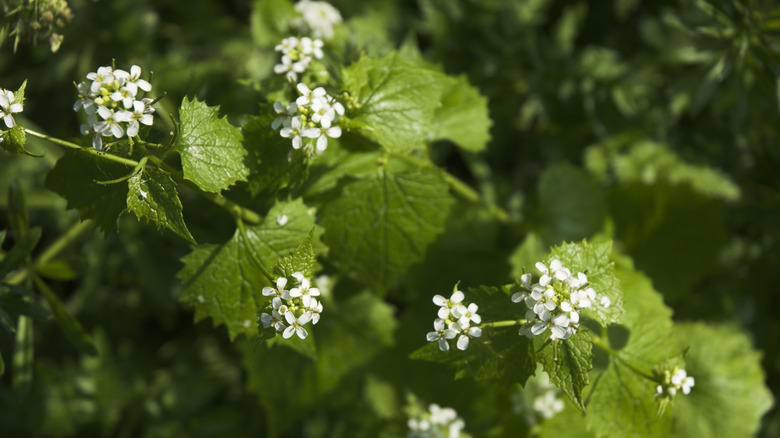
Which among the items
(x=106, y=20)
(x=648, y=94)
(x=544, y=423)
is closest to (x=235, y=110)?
(x=106, y=20)

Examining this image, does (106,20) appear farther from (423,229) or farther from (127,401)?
(423,229)

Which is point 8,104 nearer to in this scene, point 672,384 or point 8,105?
point 8,105

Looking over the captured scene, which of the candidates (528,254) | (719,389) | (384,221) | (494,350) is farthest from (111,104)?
(719,389)

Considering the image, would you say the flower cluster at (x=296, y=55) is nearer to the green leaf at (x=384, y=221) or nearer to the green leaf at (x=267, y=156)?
the green leaf at (x=267, y=156)

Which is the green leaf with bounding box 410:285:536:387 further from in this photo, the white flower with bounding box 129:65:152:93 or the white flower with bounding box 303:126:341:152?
the white flower with bounding box 129:65:152:93

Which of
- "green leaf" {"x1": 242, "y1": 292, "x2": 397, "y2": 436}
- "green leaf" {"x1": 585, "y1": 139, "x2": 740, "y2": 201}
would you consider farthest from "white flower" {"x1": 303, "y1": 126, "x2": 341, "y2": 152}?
"green leaf" {"x1": 585, "y1": 139, "x2": 740, "y2": 201}
